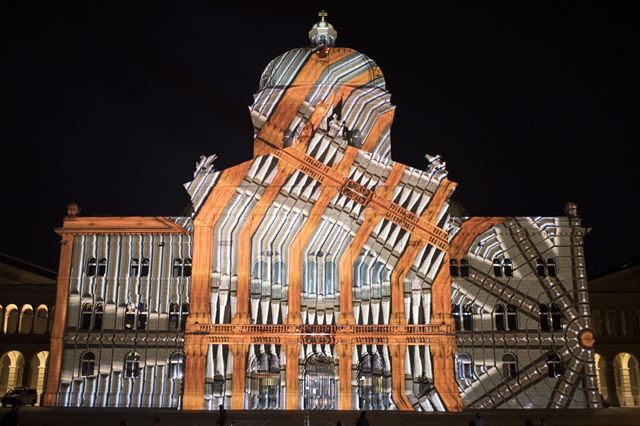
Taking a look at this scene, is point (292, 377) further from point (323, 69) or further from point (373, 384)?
point (323, 69)

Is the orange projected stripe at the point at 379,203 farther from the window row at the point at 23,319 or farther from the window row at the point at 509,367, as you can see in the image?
the window row at the point at 23,319

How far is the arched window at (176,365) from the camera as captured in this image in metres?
39.1

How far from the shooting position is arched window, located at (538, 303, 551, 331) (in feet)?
129

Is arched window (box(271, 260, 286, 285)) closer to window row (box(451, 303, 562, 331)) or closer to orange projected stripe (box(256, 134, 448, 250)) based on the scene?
orange projected stripe (box(256, 134, 448, 250))

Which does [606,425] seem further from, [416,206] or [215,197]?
[215,197]

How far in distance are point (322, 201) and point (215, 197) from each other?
20.8 ft

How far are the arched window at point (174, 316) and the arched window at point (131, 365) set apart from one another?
261 centimetres

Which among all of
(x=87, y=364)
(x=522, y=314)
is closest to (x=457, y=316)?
(x=522, y=314)

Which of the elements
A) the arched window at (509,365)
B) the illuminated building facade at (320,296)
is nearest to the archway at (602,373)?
the illuminated building facade at (320,296)

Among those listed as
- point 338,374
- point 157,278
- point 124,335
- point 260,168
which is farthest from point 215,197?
point 338,374

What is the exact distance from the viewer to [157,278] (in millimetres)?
40562

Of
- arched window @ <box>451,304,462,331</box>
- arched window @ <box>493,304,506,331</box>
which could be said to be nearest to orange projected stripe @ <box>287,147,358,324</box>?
arched window @ <box>451,304,462,331</box>

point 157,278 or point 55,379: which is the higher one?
point 157,278

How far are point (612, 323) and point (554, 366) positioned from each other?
14.6m
